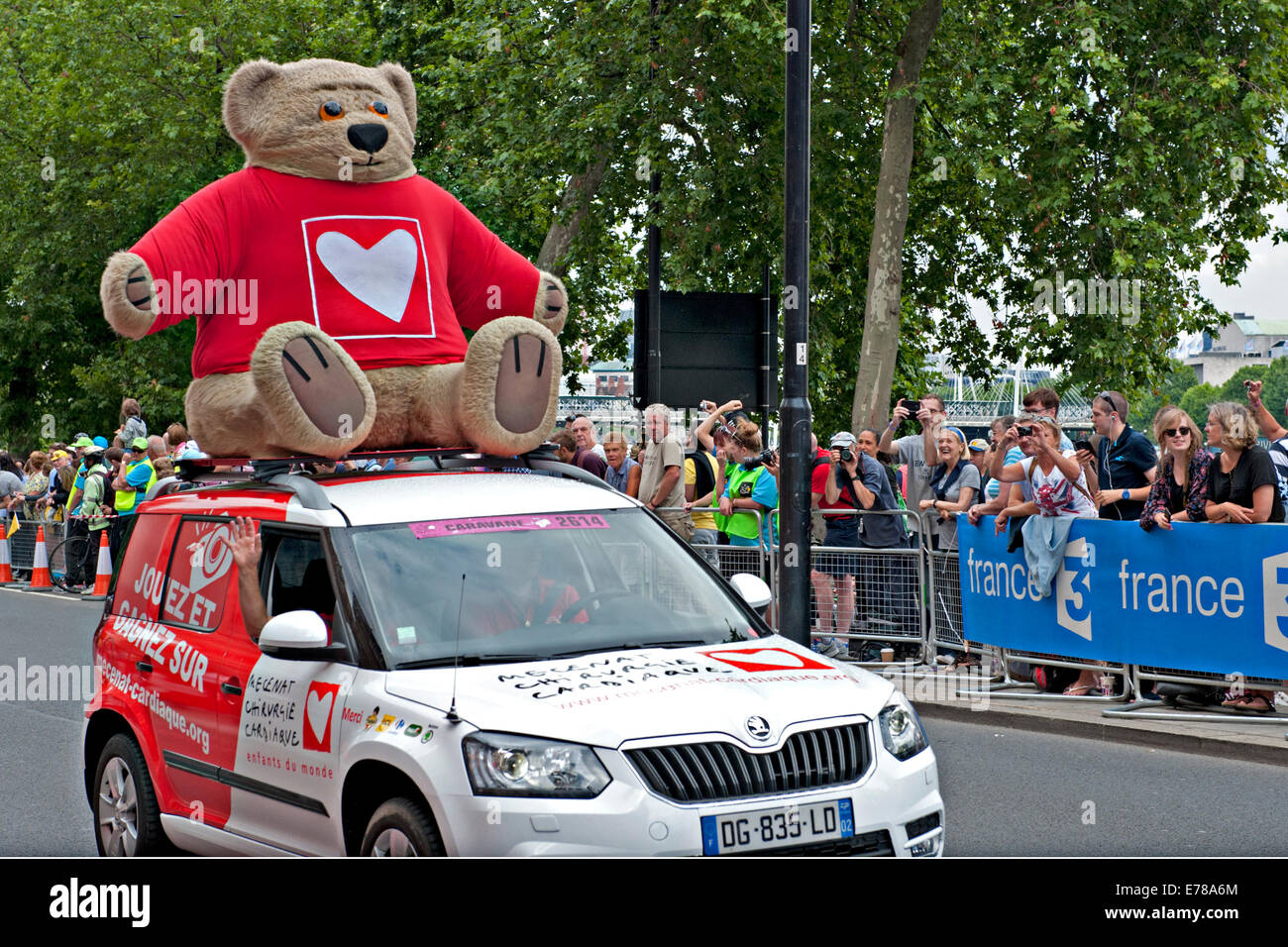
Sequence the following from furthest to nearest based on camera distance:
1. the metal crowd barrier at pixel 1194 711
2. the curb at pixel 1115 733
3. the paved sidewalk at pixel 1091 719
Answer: the metal crowd barrier at pixel 1194 711 → the paved sidewalk at pixel 1091 719 → the curb at pixel 1115 733

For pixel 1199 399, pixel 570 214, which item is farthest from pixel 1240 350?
pixel 570 214

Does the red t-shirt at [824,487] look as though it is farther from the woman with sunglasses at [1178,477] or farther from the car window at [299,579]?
the car window at [299,579]

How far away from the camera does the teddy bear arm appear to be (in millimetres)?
6723

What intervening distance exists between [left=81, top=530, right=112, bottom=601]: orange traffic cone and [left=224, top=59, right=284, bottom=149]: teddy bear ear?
43.4 ft

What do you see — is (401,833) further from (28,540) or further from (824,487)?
(28,540)

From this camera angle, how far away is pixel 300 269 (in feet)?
23.3

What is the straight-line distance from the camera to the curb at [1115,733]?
8.79 meters

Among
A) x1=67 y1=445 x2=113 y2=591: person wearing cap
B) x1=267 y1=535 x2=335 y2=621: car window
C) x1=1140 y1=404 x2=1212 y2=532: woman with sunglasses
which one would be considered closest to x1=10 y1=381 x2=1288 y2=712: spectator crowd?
x1=1140 y1=404 x2=1212 y2=532: woman with sunglasses

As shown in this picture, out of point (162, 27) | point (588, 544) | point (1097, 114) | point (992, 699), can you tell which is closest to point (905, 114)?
point (1097, 114)

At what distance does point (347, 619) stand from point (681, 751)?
130 cm

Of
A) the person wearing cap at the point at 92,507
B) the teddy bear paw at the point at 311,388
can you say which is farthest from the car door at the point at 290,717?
the person wearing cap at the point at 92,507

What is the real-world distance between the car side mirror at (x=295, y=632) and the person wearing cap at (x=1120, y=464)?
22.3 feet

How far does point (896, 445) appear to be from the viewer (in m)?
13.6

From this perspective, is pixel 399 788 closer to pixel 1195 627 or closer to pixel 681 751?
pixel 681 751
